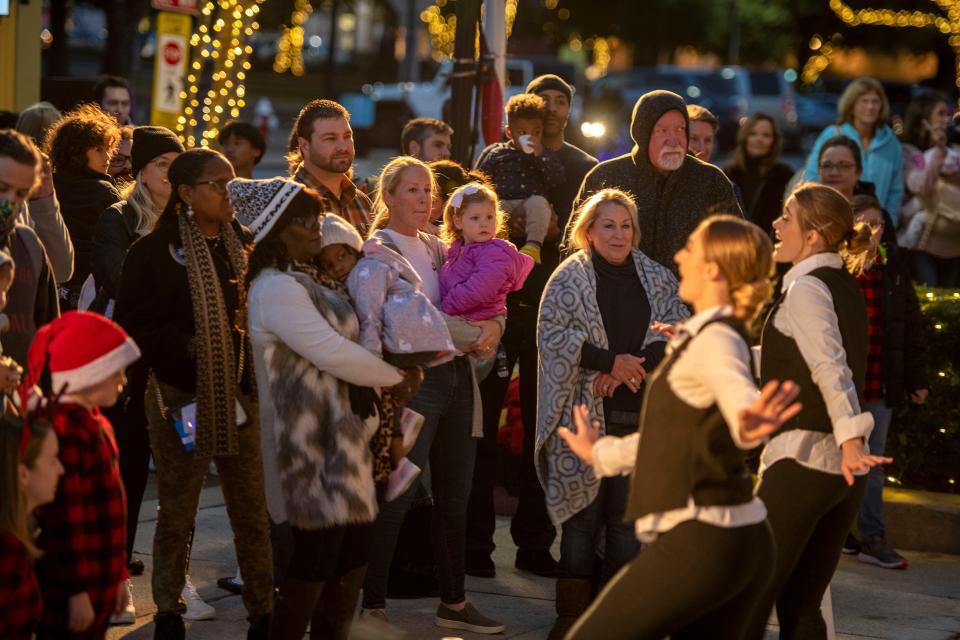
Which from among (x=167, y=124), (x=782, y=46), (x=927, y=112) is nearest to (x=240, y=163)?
(x=167, y=124)

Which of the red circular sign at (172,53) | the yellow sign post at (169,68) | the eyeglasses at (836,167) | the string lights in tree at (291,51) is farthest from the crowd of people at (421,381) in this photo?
the string lights in tree at (291,51)

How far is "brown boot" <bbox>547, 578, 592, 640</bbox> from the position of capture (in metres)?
6.39

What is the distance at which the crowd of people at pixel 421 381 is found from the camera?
440 centimetres

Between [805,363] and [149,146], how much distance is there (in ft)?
10.1

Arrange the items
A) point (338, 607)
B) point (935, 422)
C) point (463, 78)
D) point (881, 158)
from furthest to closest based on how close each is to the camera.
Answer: point (881, 158) → point (463, 78) → point (935, 422) → point (338, 607)

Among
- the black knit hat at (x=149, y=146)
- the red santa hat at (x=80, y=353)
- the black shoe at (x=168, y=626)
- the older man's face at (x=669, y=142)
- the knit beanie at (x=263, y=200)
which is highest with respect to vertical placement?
the older man's face at (x=669, y=142)

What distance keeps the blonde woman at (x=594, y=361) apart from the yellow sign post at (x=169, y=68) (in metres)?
6.96

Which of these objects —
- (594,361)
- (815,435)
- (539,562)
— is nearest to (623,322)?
(594,361)

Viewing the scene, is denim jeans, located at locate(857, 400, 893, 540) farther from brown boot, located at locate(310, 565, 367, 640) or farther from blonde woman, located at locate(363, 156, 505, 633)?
brown boot, located at locate(310, 565, 367, 640)

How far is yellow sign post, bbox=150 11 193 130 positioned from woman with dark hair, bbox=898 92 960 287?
5.80 metres

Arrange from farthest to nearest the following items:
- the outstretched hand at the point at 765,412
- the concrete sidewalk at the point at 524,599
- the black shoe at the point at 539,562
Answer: the black shoe at the point at 539,562 → the concrete sidewalk at the point at 524,599 → the outstretched hand at the point at 765,412

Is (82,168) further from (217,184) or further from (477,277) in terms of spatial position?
(477,277)

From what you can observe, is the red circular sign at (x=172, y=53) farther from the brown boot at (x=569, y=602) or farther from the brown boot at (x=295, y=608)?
the brown boot at (x=295, y=608)

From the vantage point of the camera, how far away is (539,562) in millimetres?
7559
